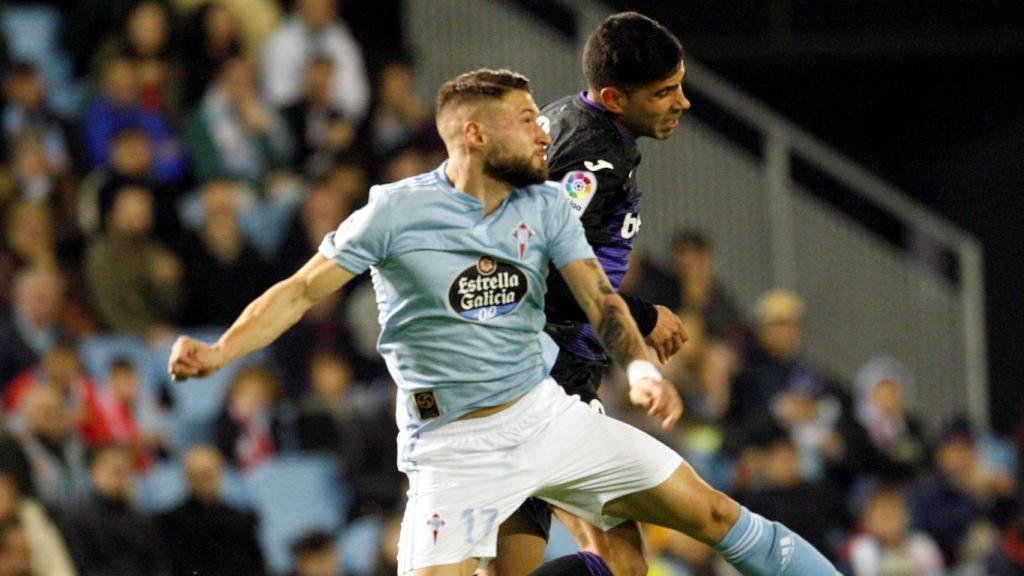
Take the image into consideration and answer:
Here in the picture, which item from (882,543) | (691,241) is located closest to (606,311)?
(882,543)

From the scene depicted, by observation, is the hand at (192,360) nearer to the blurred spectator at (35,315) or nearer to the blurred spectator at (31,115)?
the blurred spectator at (35,315)

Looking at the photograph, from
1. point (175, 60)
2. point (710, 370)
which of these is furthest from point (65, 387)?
point (710, 370)

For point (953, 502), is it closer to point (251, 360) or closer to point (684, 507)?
point (251, 360)

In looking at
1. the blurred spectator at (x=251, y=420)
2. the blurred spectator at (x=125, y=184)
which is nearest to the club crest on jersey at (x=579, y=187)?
the blurred spectator at (x=251, y=420)

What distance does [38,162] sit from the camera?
980 cm

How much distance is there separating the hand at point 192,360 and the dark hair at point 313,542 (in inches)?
170

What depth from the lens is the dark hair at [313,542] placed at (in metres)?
8.67

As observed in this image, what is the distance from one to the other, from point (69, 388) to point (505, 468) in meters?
4.57

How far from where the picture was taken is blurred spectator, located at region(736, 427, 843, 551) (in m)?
9.70

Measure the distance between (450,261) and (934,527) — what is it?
6.74 metres

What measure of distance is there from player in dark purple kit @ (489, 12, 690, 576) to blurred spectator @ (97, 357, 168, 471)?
404 centimetres

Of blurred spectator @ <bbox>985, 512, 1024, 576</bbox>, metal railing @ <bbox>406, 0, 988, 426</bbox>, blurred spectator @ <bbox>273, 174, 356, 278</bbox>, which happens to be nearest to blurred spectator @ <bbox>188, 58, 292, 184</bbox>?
blurred spectator @ <bbox>273, 174, 356, 278</bbox>

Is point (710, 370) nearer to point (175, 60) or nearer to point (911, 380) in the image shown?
point (911, 380)

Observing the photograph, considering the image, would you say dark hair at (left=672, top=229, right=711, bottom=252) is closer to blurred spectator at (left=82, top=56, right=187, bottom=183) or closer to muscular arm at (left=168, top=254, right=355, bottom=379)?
blurred spectator at (left=82, top=56, right=187, bottom=183)
